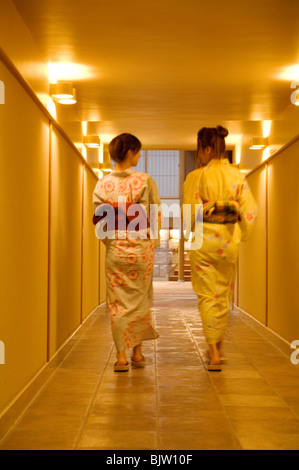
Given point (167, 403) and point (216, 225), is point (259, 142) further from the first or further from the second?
point (167, 403)

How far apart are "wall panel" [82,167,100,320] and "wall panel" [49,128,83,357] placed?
39 centimetres

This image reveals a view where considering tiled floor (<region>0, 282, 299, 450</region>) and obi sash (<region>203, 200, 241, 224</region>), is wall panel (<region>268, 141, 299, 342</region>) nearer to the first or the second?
tiled floor (<region>0, 282, 299, 450</region>)

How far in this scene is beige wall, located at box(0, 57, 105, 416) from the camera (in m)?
2.50

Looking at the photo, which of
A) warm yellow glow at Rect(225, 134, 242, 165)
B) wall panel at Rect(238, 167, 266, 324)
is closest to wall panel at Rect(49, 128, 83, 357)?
wall panel at Rect(238, 167, 266, 324)

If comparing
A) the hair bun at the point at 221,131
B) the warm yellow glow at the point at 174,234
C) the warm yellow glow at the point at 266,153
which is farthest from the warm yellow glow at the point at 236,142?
the warm yellow glow at the point at 174,234

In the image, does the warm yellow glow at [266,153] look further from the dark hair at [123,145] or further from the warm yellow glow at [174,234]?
the warm yellow glow at [174,234]

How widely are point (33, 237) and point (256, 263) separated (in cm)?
334

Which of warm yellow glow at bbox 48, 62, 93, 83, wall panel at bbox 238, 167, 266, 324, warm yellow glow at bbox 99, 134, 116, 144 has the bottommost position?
wall panel at bbox 238, 167, 266, 324

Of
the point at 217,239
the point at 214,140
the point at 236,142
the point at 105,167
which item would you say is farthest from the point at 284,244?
the point at 105,167

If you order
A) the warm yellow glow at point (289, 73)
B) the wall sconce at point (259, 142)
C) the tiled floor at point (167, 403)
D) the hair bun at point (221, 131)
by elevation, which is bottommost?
the tiled floor at point (167, 403)

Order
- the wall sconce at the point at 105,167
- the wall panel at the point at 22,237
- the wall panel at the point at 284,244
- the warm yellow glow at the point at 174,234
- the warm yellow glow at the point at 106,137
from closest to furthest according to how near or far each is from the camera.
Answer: the wall panel at the point at 22,237 → the wall panel at the point at 284,244 → the warm yellow glow at the point at 106,137 → the wall sconce at the point at 105,167 → the warm yellow glow at the point at 174,234

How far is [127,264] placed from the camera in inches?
147

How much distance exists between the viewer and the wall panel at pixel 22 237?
8.07ft
